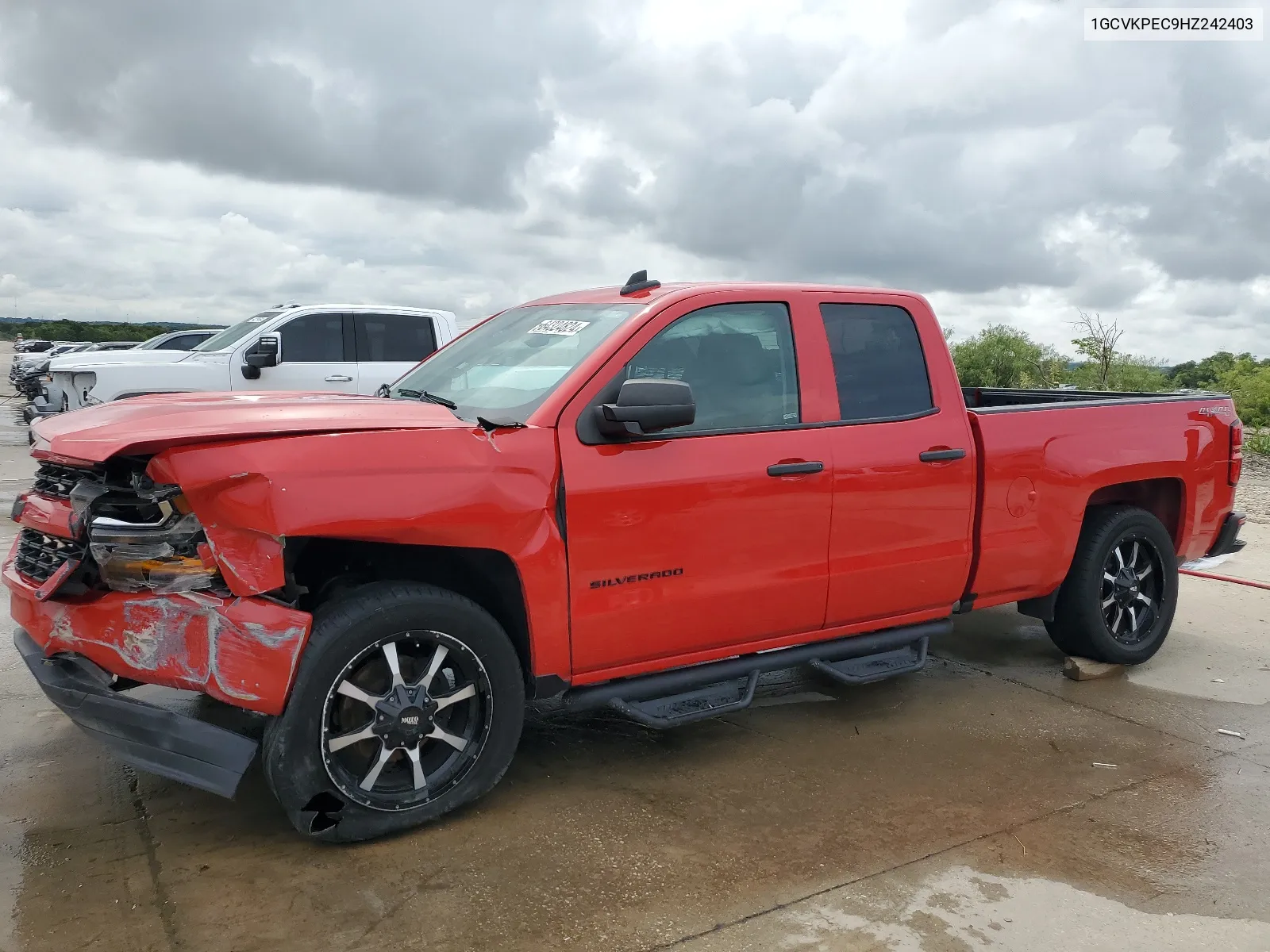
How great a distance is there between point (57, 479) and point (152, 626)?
77cm

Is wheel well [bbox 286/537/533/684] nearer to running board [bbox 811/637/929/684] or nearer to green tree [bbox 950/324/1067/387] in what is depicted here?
running board [bbox 811/637/929/684]

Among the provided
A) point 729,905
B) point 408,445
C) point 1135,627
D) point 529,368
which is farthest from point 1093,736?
point 408,445

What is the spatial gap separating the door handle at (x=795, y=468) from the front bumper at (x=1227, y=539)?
10.1ft

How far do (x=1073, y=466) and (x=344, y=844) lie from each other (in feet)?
12.0

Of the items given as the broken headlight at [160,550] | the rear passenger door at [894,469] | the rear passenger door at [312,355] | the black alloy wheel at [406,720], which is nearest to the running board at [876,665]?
the rear passenger door at [894,469]

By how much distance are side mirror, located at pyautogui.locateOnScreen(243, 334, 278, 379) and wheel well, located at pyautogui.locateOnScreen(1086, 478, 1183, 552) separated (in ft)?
27.1

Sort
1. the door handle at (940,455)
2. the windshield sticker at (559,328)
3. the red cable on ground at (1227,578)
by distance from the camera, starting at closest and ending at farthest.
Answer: the windshield sticker at (559,328), the door handle at (940,455), the red cable on ground at (1227,578)

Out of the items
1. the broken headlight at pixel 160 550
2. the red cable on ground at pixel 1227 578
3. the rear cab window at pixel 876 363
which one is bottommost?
the red cable on ground at pixel 1227 578

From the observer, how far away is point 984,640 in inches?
236

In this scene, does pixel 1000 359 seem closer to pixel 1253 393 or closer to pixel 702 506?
pixel 1253 393

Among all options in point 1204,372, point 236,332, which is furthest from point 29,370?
point 1204,372

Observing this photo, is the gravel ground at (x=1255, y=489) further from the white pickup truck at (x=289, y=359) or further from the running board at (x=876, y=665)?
the white pickup truck at (x=289, y=359)

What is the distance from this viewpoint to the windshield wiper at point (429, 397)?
13.0 feet

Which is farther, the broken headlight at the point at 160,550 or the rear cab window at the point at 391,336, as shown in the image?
the rear cab window at the point at 391,336
